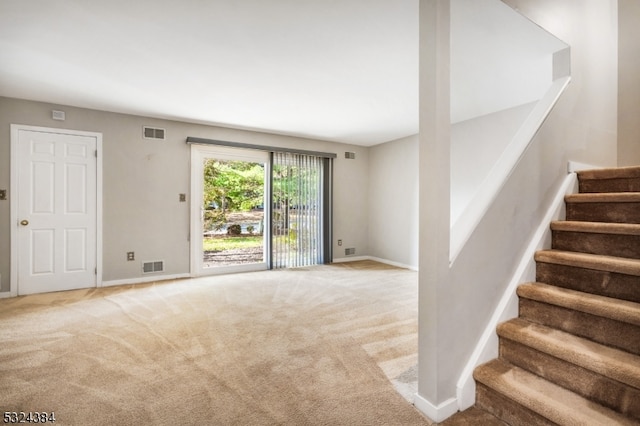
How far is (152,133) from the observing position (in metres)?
4.44

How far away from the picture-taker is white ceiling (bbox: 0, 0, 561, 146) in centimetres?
207

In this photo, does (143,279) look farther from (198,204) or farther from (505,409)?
(505,409)

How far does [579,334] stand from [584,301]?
0.56 ft

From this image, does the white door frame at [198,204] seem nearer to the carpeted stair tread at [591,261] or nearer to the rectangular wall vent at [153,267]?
the rectangular wall vent at [153,267]

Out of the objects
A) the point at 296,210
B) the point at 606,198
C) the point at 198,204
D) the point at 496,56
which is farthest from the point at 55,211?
the point at 606,198

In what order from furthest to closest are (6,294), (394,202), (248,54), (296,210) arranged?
(394,202) < (296,210) < (6,294) < (248,54)

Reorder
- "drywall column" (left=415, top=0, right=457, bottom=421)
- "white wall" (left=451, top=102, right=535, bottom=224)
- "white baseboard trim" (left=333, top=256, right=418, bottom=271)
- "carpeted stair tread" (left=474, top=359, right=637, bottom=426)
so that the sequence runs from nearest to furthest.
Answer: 1. "carpeted stair tread" (left=474, top=359, right=637, bottom=426)
2. "drywall column" (left=415, top=0, right=457, bottom=421)
3. "white wall" (left=451, top=102, right=535, bottom=224)
4. "white baseboard trim" (left=333, top=256, right=418, bottom=271)

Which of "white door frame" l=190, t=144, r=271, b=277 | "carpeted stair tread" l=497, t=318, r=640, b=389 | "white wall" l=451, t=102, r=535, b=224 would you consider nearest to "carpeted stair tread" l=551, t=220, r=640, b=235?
"carpeted stair tread" l=497, t=318, r=640, b=389

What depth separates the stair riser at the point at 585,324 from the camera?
54.4 inches

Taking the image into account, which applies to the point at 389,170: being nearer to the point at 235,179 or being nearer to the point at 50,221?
the point at 235,179

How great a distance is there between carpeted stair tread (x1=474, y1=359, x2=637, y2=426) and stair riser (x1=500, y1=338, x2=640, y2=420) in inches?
1.1

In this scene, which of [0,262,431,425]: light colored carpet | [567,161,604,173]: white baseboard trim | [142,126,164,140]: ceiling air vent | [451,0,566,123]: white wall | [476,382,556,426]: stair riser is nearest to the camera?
[476,382,556,426]: stair riser

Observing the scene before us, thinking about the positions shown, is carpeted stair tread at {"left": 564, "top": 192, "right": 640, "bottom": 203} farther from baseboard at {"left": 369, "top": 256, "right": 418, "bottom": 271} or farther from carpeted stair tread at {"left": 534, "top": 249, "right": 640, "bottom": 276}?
baseboard at {"left": 369, "top": 256, "right": 418, "bottom": 271}

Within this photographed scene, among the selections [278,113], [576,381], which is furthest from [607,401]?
[278,113]
